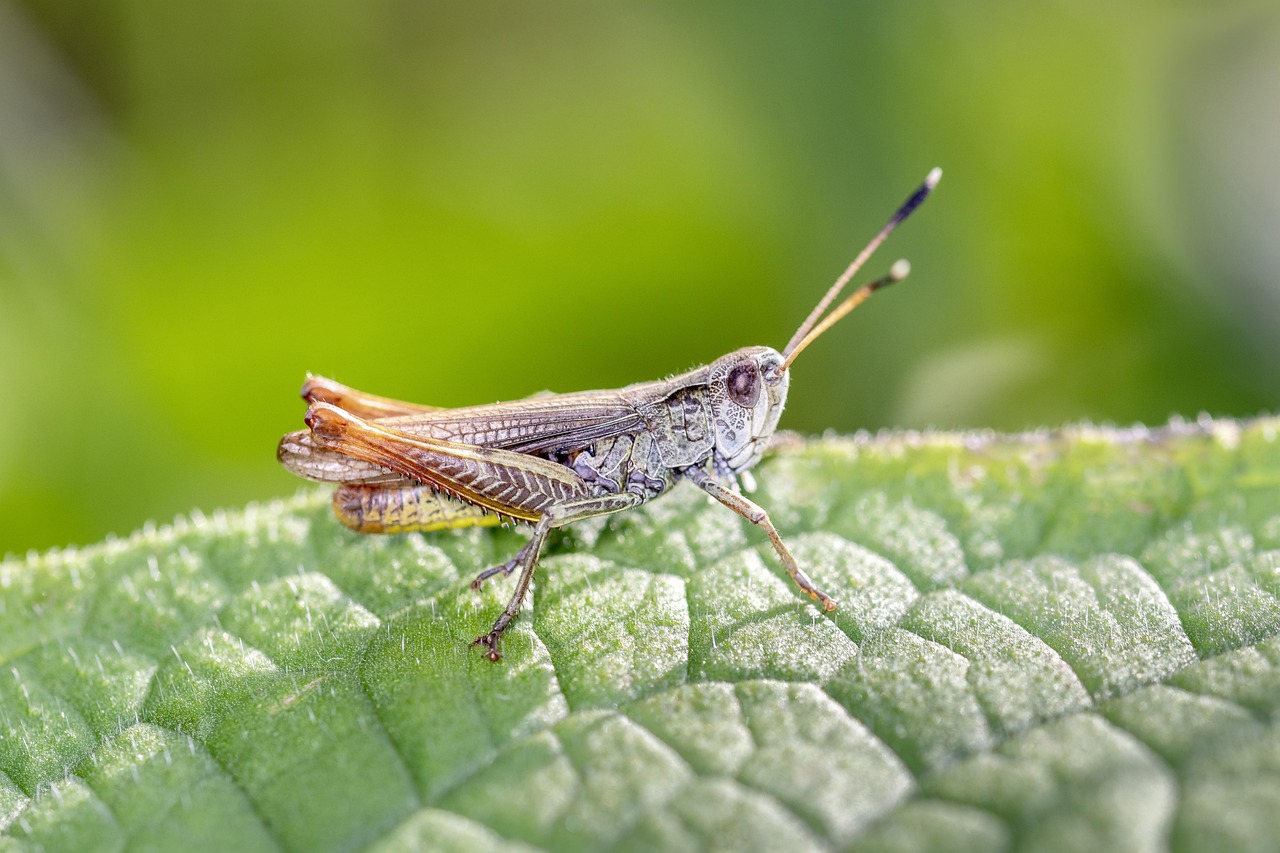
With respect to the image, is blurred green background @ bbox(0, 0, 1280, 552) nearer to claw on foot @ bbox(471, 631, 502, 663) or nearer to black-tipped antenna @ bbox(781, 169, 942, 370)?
black-tipped antenna @ bbox(781, 169, 942, 370)

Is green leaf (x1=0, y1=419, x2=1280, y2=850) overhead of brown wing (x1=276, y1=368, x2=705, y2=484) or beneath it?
beneath

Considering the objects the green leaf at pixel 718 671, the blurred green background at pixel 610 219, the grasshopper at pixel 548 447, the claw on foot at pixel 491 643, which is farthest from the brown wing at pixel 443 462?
the blurred green background at pixel 610 219

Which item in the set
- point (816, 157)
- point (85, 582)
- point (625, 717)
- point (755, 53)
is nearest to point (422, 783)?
point (625, 717)

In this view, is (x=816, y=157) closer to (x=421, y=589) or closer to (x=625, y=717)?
(x=421, y=589)

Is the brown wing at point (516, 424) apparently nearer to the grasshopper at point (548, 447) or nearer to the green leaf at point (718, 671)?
the grasshopper at point (548, 447)

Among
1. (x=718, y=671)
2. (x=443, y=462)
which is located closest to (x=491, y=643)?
(x=718, y=671)

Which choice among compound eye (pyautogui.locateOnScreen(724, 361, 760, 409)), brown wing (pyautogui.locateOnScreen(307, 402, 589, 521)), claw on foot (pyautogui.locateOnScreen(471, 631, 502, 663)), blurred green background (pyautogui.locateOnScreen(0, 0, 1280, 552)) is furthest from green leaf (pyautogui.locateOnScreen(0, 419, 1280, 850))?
blurred green background (pyautogui.locateOnScreen(0, 0, 1280, 552))
